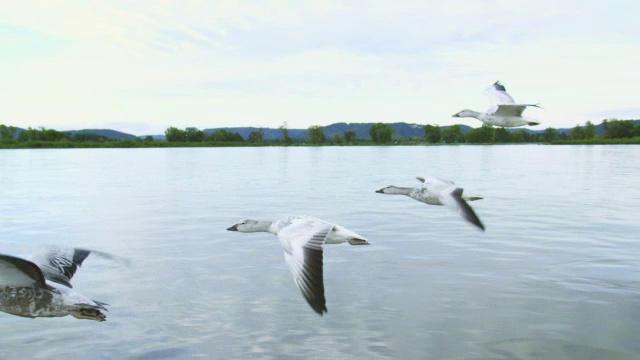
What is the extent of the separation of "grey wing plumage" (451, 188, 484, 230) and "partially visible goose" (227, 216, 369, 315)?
164cm

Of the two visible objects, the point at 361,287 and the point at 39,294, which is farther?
the point at 361,287

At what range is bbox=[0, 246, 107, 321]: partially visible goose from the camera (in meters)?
7.18

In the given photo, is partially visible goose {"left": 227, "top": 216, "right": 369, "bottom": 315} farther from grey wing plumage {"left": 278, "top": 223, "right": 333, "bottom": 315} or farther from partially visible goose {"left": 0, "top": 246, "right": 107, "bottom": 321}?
partially visible goose {"left": 0, "top": 246, "right": 107, "bottom": 321}

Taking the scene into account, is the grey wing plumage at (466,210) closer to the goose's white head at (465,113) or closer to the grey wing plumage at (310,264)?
the grey wing plumage at (310,264)

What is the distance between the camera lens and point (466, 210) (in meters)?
8.86

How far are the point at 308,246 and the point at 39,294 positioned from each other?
3659mm

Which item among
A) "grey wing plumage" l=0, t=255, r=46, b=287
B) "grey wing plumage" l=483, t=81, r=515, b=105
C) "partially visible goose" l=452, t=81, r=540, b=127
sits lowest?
"grey wing plumage" l=0, t=255, r=46, b=287

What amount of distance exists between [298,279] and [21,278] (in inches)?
144

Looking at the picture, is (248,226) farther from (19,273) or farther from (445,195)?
(19,273)

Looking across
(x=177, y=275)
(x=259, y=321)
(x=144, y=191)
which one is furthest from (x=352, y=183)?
(x=259, y=321)

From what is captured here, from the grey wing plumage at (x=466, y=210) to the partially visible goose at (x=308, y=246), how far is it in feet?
5.39

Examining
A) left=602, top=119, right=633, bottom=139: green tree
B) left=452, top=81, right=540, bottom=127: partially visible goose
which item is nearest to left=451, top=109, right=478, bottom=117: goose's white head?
left=452, top=81, right=540, bottom=127: partially visible goose

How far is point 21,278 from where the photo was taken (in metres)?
7.62

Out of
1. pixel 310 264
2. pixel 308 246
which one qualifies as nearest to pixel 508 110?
pixel 308 246
